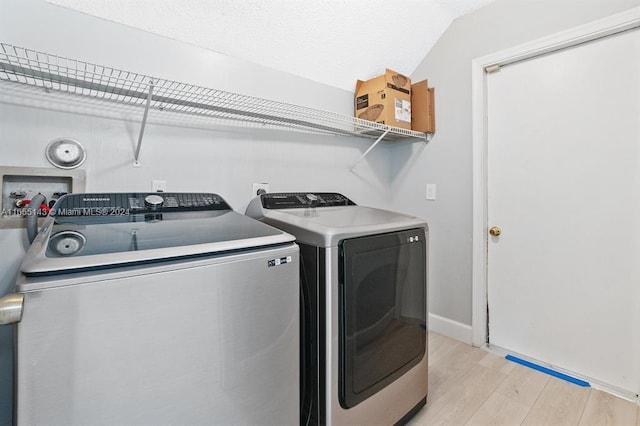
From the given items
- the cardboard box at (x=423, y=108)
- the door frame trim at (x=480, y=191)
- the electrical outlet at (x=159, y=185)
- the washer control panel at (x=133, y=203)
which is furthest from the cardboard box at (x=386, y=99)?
the electrical outlet at (x=159, y=185)

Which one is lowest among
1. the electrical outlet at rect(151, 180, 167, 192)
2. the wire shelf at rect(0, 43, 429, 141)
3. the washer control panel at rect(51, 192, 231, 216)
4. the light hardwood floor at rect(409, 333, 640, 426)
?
the light hardwood floor at rect(409, 333, 640, 426)

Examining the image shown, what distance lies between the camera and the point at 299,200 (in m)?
1.74

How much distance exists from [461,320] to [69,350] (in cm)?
232

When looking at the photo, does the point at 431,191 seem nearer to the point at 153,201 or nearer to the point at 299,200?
the point at 299,200

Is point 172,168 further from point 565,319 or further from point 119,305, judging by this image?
point 565,319

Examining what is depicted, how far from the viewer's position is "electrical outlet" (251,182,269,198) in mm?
1791

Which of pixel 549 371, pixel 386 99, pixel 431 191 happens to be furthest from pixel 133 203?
pixel 549 371

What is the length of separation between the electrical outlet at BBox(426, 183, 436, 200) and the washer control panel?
1632 millimetres

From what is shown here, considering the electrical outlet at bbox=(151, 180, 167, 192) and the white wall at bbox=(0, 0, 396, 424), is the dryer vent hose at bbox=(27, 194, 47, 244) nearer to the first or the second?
the white wall at bbox=(0, 0, 396, 424)

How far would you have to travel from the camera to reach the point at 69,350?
634 millimetres

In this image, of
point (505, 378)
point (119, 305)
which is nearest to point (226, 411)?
point (119, 305)

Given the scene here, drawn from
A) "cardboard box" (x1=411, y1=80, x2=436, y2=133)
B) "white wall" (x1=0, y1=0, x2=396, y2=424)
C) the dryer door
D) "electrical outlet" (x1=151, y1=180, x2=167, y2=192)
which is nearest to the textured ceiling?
"white wall" (x1=0, y1=0, x2=396, y2=424)

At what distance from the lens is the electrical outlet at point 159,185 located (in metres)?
1.45

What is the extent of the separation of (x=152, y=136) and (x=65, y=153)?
0.35m
